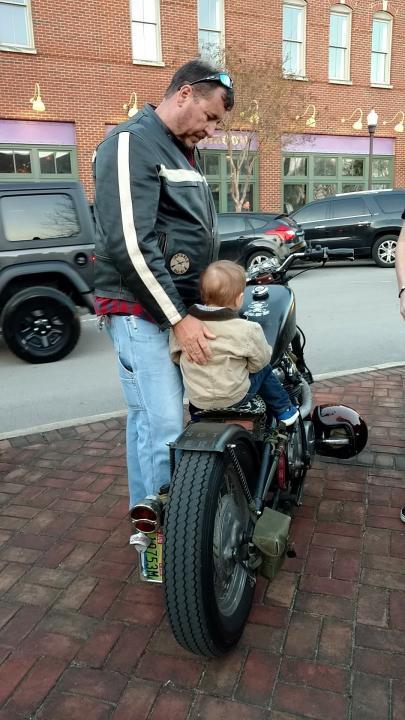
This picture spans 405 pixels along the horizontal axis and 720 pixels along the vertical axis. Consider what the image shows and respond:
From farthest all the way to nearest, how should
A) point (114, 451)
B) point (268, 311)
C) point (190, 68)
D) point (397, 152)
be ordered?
point (397, 152) → point (114, 451) → point (268, 311) → point (190, 68)

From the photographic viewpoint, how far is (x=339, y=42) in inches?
765

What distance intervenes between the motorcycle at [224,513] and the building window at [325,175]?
697 inches

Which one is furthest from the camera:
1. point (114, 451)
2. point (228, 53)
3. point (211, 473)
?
point (228, 53)

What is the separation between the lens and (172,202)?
218 cm

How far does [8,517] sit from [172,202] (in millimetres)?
1998

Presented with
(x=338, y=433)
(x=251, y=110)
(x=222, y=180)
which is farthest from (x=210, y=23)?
(x=338, y=433)

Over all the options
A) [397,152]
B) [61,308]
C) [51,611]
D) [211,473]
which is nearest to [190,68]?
[211,473]

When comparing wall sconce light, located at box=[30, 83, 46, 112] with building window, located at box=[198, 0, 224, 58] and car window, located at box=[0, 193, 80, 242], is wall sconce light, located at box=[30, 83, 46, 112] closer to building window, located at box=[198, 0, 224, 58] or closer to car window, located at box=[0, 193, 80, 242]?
building window, located at box=[198, 0, 224, 58]

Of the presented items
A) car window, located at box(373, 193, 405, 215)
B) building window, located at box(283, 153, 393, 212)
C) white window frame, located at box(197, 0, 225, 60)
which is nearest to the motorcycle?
car window, located at box(373, 193, 405, 215)

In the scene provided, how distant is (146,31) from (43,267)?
41.7ft

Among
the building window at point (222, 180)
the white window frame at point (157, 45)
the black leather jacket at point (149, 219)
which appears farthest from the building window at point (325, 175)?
the black leather jacket at point (149, 219)

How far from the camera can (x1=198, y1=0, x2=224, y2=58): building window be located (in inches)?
671

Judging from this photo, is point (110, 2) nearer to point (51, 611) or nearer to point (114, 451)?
point (114, 451)

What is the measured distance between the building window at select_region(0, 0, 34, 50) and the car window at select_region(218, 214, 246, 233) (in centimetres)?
708
